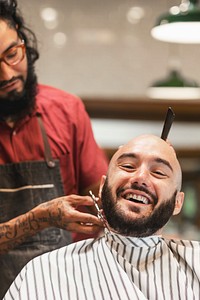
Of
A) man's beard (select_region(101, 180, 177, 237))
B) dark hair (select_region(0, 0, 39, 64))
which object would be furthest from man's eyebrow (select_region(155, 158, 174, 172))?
dark hair (select_region(0, 0, 39, 64))

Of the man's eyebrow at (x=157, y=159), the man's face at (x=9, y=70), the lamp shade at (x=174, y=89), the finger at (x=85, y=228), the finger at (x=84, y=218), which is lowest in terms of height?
the lamp shade at (x=174, y=89)

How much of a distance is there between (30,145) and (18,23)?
0.49 meters

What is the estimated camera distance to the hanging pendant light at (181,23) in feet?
10.2

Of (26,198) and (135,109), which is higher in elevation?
(26,198)

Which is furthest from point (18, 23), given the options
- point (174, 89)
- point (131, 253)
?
point (174, 89)

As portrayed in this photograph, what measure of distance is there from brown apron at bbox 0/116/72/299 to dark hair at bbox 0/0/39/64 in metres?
0.38

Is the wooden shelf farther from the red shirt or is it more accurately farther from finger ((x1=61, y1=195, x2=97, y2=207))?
finger ((x1=61, y1=195, x2=97, y2=207))

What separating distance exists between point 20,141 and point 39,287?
2.40ft

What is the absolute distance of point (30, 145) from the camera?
2.40 metres

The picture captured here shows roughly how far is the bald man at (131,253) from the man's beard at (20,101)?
56 cm

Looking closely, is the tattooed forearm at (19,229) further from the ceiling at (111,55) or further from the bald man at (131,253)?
the ceiling at (111,55)

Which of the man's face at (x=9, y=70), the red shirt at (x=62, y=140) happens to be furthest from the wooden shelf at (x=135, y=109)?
the man's face at (x=9, y=70)

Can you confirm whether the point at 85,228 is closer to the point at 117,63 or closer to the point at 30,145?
the point at 30,145

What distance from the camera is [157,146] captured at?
1.95m
